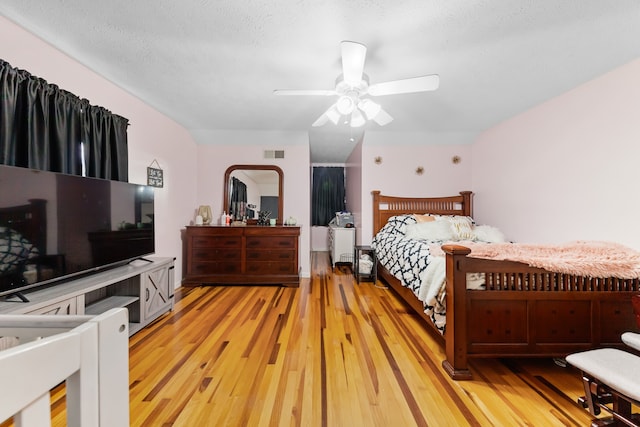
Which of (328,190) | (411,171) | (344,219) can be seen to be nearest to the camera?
(411,171)

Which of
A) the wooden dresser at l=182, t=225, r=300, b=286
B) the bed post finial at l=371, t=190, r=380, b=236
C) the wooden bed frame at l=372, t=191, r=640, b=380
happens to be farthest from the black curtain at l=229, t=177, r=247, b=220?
the wooden bed frame at l=372, t=191, r=640, b=380

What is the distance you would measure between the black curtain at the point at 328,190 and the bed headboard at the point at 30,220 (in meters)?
4.85

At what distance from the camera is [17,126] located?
1.61m

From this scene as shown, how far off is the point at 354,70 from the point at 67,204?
2.10 m

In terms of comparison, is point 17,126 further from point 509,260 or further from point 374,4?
point 509,260

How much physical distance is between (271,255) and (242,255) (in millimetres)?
392

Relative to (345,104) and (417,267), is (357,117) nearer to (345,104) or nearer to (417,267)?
(345,104)

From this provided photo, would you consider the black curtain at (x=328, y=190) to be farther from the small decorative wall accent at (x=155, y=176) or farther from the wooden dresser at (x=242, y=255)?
the small decorative wall accent at (x=155, y=176)

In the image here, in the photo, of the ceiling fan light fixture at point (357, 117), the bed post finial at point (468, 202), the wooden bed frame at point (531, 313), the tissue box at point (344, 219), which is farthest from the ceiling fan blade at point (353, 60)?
the tissue box at point (344, 219)

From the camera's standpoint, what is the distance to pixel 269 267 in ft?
11.4

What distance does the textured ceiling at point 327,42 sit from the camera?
1.51 m

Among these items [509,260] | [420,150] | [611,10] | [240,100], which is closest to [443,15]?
[611,10]

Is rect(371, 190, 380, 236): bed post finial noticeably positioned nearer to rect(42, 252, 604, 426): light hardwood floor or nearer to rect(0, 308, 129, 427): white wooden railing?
rect(42, 252, 604, 426): light hardwood floor

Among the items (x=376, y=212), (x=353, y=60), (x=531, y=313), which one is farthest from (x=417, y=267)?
(x=376, y=212)
